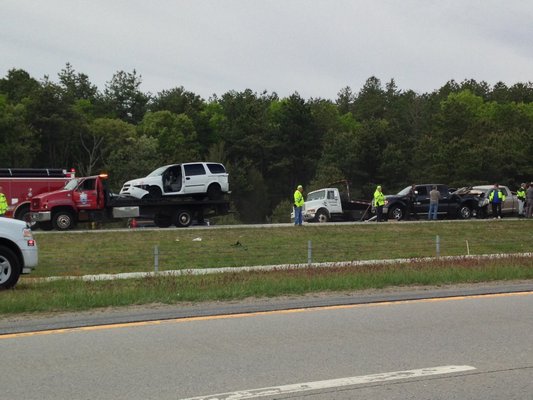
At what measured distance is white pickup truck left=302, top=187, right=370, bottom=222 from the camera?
34875mm

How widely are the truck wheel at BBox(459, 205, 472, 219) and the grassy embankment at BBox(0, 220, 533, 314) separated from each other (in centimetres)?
385

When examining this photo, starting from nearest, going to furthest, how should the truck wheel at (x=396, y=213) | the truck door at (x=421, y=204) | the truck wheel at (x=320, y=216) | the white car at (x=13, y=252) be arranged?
1. the white car at (x=13, y=252)
2. the truck wheel at (x=396, y=213)
3. the truck door at (x=421, y=204)
4. the truck wheel at (x=320, y=216)

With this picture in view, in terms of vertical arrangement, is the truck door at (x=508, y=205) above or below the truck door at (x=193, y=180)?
below

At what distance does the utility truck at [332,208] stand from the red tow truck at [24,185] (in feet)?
42.4

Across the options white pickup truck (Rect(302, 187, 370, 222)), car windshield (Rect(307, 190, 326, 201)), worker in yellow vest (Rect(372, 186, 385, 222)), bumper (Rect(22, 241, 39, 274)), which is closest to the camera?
bumper (Rect(22, 241, 39, 274))

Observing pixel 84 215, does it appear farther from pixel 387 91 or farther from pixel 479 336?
pixel 387 91

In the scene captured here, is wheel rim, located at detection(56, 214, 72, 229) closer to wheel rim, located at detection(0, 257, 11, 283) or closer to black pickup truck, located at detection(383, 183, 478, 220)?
black pickup truck, located at detection(383, 183, 478, 220)

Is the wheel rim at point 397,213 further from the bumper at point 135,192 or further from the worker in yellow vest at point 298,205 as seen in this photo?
the bumper at point 135,192

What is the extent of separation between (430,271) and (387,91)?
12489 cm

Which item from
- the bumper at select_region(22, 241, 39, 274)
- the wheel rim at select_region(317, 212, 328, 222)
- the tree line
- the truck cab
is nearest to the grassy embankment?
the bumper at select_region(22, 241, 39, 274)

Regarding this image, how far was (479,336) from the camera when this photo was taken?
771 centimetres

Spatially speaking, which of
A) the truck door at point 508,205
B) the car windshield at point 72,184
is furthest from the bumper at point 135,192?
the truck door at point 508,205

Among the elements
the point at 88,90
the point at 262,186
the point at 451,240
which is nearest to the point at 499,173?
the point at 262,186

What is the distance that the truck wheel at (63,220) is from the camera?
2745cm
